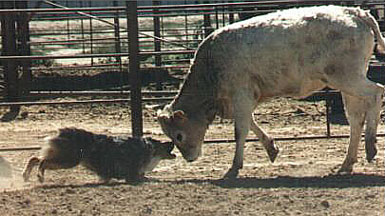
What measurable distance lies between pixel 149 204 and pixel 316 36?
256cm

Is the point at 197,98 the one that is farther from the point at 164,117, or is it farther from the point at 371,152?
the point at 371,152

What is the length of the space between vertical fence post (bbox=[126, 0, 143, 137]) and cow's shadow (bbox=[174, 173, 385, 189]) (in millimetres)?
1461

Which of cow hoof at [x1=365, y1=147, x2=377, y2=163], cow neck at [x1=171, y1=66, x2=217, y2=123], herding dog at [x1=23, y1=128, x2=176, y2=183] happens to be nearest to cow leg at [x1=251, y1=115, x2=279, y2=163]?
cow neck at [x1=171, y1=66, x2=217, y2=123]

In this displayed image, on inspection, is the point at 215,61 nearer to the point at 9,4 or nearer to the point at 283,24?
the point at 283,24

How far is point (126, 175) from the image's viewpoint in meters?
7.53

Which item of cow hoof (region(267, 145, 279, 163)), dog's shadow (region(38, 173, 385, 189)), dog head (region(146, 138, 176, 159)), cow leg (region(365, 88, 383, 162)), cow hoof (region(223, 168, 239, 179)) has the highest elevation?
cow leg (region(365, 88, 383, 162))

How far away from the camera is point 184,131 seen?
26.9 feet

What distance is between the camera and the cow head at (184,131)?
321 inches

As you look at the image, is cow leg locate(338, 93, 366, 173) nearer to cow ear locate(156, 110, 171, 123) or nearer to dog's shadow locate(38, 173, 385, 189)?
dog's shadow locate(38, 173, 385, 189)

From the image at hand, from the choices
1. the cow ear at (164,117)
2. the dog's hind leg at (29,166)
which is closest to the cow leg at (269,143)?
the cow ear at (164,117)

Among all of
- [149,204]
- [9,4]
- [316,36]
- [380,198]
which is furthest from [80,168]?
[9,4]

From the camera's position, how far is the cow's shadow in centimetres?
693

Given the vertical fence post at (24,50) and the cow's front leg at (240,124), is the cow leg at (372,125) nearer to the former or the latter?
the cow's front leg at (240,124)

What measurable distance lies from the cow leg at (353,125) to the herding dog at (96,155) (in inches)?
78.4
